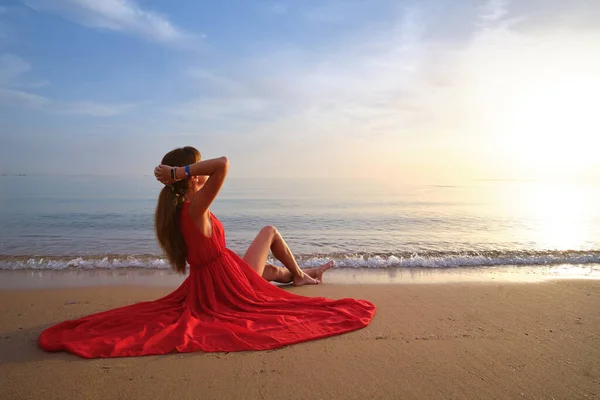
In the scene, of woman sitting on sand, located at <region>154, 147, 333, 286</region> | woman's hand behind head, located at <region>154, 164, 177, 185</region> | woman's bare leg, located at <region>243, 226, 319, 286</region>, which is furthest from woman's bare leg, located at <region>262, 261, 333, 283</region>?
woman's hand behind head, located at <region>154, 164, 177, 185</region>

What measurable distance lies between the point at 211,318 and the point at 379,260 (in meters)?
4.66

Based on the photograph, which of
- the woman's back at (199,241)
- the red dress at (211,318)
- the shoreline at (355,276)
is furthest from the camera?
the shoreline at (355,276)

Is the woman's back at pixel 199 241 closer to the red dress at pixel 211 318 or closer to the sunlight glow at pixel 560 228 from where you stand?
the red dress at pixel 211 318

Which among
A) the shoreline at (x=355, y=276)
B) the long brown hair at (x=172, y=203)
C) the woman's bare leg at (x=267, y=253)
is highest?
the long brown hair at (x=172, y=203)

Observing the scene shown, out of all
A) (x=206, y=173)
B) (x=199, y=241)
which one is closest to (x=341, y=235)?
(x=199, y=241)

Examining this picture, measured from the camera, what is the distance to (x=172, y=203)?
418 cm

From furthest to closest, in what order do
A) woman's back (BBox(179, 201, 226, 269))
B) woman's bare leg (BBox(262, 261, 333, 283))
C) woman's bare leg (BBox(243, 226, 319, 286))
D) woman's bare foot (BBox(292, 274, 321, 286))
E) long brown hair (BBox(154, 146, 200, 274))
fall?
woman's bare foot (BBox(292, 274, 321, 286)) → woman's bare leg (BBox(262, 261, 333, 283)) → woman's bare leg (BBox(243, 226, 319, 286)) → woman's back (BBox(179, 201, 226, 269)) → long brown hair (BBox(154, 146, 200, 274))

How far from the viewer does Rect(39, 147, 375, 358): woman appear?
357cm

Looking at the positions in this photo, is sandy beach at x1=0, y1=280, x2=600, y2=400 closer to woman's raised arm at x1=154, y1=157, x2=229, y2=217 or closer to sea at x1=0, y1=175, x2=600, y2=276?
woman's raised arm at x1=154, y1=157, x2=229, y2=217

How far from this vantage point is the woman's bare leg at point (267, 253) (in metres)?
5.26

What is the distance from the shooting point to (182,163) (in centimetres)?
405

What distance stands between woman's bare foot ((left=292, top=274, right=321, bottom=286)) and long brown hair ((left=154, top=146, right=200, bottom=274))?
2.14 meters

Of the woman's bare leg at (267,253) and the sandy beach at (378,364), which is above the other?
the woman's bare leg at (267,253)

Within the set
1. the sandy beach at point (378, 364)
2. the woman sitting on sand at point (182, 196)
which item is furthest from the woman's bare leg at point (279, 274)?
the sandy beach at point (378, 364)
